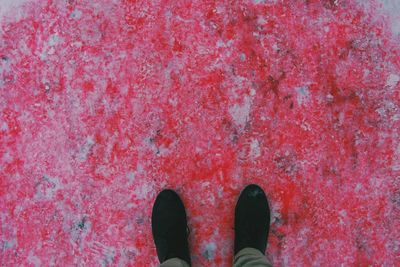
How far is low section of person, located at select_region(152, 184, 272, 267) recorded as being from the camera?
3.86 ft

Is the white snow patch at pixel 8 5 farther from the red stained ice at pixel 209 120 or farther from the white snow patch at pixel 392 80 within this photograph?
the white snow patch at pixel 392 80

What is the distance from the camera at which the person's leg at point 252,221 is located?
117cm

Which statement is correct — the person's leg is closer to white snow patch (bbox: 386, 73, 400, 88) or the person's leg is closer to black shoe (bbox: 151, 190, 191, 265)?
black shoe (bbox: 151, 190, 191, 265)

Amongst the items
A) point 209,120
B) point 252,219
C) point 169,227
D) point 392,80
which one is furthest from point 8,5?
point 392,80

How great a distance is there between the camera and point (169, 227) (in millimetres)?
1190

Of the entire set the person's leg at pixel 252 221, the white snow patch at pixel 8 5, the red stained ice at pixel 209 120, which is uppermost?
the white snow patch at pixel 8 5

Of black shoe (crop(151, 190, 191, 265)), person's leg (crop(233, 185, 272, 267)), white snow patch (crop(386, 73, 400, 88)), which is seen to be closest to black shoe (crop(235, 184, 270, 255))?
person's leg (crop(233, 185, 272, 267))

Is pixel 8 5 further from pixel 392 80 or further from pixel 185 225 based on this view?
pixel 392 80

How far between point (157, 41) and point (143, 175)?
47 cm

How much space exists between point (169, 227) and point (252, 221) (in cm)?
28

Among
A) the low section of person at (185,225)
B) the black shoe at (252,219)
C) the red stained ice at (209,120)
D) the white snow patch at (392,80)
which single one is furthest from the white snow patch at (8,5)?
the white snow patch at (392,80)

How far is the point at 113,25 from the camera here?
3.99ft

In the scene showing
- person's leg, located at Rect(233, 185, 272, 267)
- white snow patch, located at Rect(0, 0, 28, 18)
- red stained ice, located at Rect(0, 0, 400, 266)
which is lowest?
person's leg, located at Rect(233, 185, 272, 267)

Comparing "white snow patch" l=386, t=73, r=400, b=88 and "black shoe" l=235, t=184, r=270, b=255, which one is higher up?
"white snow patch" l=386, t=73, r=400, b=88
